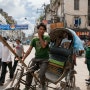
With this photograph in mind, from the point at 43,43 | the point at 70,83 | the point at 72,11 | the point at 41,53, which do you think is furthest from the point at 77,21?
the point at 43,43

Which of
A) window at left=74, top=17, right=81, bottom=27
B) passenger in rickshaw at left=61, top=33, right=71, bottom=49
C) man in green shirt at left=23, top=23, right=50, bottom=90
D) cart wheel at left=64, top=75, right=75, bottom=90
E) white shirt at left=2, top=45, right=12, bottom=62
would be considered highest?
man in green shirt at left=23, top=23, right=50, bottom=90

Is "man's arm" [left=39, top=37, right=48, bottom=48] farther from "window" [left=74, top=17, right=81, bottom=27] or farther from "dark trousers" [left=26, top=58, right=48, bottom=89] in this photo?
"window" [left=74, top=17, right=81, bottom=27]

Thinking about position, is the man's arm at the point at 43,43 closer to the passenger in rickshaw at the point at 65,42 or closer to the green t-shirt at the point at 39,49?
the green t-shirt at the point at 39,49

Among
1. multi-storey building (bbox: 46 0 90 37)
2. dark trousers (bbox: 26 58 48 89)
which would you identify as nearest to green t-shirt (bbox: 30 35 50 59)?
A: dark trousers (bbox: 26 58 48 89)

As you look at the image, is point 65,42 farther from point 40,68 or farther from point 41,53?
point 40,68

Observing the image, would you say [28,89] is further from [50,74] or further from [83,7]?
[83,7]

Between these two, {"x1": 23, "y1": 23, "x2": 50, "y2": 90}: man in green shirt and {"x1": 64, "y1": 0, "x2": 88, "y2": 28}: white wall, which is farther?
{"x1": 64, "y1": 0, "x2": 88, "y2": 28}: white wall

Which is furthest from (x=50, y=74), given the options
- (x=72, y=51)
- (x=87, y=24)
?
(x=87, y=24)

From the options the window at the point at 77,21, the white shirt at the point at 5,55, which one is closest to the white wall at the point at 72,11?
the window at the point at 77,21

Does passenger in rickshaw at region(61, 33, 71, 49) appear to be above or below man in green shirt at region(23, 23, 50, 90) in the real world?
below

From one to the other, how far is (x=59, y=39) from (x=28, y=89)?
3.83 meters

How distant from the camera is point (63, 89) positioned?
953 cm

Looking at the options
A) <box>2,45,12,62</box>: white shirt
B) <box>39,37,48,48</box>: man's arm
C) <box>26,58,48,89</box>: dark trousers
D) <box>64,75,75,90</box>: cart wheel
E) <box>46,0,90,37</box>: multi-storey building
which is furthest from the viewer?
<box>46,0,90,37</box>: multi-storey building

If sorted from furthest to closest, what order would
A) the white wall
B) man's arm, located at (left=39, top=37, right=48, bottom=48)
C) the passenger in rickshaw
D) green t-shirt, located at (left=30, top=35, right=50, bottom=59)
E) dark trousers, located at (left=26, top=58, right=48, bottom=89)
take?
the white wall < the passenger in rickshaw < green t-shirt, located at (left=30, top=35, right=50, bottom=59) < dark trousers, located at (left=26, top=58, right=48, bottom=89) < man's arm, located at (left=39, top=37, right=48, bottom=48)
